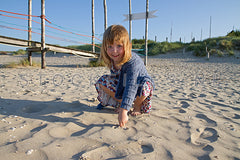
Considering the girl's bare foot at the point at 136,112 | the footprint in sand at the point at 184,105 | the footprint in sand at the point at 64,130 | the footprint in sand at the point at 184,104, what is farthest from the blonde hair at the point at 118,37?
the footprint in sand at the point at 184,104

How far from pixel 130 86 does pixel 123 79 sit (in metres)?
0.20

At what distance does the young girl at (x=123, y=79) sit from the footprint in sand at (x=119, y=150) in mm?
238

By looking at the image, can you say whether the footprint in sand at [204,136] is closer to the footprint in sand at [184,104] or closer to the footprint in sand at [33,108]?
the footprint in sand at [184,104]

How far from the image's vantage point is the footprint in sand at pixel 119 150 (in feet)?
3.74

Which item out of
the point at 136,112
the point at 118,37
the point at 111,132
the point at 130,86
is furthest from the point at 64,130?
the point at 118,37

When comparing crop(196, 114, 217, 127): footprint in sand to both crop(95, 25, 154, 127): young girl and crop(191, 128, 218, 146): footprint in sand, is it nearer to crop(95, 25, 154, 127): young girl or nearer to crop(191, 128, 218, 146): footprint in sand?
crop(191, 128, 218, 146): footprint in sand

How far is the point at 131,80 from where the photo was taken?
1.59 metres

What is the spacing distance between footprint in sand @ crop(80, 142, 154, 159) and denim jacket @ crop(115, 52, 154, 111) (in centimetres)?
32

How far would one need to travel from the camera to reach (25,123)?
1584 millimetres

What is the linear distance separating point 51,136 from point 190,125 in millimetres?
1295

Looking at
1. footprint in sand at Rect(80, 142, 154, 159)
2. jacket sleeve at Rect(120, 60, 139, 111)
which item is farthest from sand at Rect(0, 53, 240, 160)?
jacket sleeve at Rect(120, 60, 139, 111)

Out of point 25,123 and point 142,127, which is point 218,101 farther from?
point 25,123

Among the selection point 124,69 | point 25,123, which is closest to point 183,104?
point 124,69

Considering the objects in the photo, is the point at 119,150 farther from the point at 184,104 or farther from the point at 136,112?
the point at 184,104
